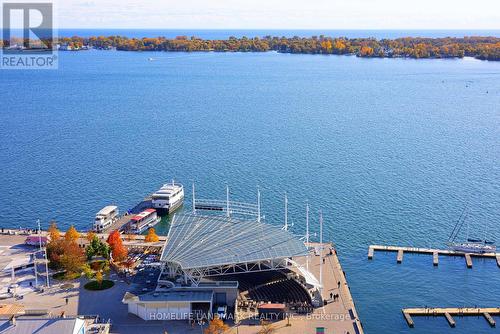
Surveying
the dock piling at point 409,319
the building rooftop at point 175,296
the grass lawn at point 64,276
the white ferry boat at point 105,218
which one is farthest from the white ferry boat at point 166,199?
the dock piling at point 409,319

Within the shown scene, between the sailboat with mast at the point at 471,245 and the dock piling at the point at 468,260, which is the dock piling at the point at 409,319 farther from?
the sailboat with mast at the point at 471,245

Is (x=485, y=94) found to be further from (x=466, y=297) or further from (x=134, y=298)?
(x=134, y=298)

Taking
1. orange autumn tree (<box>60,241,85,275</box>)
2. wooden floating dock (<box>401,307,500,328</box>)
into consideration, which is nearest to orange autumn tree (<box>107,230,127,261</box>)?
orange autumn tree (<box>60,241,85,275</box>)

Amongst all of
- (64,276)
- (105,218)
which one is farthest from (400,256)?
(64,276)

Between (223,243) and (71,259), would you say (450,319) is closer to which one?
(223,243)

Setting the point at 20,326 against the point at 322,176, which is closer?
the point at 20,326

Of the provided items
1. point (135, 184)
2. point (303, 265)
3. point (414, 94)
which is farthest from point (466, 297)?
point (414, 94)
